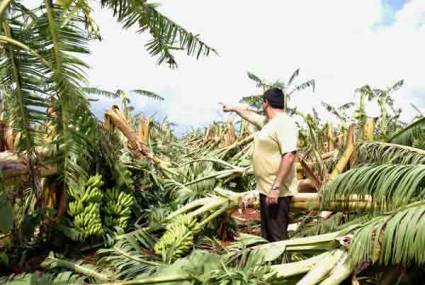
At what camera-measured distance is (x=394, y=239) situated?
3.34 metres

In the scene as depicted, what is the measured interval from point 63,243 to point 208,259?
211 centimetres

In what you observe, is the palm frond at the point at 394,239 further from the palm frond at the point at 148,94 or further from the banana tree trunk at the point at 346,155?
the palm frond at the point at 148,94

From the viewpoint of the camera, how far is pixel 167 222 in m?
5.62

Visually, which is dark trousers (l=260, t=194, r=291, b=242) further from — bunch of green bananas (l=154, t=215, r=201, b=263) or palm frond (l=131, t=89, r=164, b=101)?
palm frond (l=131, t=89, r=164, b=101)

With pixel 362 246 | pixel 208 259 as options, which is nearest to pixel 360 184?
pixel 362 246

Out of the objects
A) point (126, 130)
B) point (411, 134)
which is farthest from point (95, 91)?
point (411, 134)

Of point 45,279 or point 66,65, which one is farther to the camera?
point 45,279

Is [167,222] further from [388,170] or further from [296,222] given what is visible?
[388,170]

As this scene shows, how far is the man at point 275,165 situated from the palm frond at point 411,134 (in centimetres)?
132

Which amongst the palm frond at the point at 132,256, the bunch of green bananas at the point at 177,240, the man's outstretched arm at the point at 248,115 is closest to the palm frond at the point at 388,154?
the man's outstretched arm at the point at 248,115

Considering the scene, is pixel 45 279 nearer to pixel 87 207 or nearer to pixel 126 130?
pixel 87 207

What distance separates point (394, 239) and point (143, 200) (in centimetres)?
336

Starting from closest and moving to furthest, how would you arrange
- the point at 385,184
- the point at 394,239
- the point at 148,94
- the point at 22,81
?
the point at 394,239, the point at 385,184, the point at 22,81, the point at 148,94

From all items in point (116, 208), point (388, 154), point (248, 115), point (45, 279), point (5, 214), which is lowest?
point (45, 279)
